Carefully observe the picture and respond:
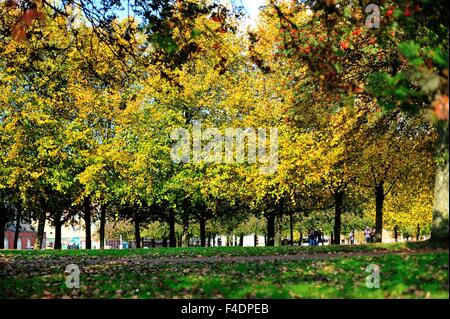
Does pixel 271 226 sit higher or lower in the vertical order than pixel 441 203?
lower

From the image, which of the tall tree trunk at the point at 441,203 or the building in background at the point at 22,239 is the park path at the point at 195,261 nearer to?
the tall tree trunk at the point at 441,203

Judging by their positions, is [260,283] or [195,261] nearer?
[260,283]

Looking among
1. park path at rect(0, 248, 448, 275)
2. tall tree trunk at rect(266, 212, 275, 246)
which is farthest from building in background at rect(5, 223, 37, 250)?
park path at rect(0, 248, 448, 275)

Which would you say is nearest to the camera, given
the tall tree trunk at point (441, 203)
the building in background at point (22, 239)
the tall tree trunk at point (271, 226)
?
the tall tree trunk at point (441, 203)

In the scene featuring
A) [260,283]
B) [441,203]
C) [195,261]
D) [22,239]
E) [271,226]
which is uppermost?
[441,203]

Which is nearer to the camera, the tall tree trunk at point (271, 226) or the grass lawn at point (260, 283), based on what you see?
the grass lawn at point (260, 283)

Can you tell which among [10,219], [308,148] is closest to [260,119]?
[308,148]

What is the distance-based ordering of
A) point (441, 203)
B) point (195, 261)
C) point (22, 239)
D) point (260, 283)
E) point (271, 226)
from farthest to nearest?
1. point (22, 239)
2. point (271, 226)
3. point (195, 261)
4. point (441, 203)
5. point (260, 283)

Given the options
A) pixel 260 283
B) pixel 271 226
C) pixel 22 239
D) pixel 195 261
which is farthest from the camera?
pixel 22 239

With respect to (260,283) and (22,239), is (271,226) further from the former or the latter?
(22,239)

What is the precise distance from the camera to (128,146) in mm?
30719

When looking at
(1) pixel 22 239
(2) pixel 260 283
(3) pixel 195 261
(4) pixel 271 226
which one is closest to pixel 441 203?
(3) pixel 195 261

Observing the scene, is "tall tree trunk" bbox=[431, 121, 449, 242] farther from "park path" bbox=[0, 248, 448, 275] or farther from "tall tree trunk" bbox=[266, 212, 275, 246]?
"tall tree trunk" bbox=[266, 212, 275, 246]

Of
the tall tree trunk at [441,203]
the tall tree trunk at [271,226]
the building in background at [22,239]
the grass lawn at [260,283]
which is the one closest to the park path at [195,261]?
the tall tree trunk at [441,203]
